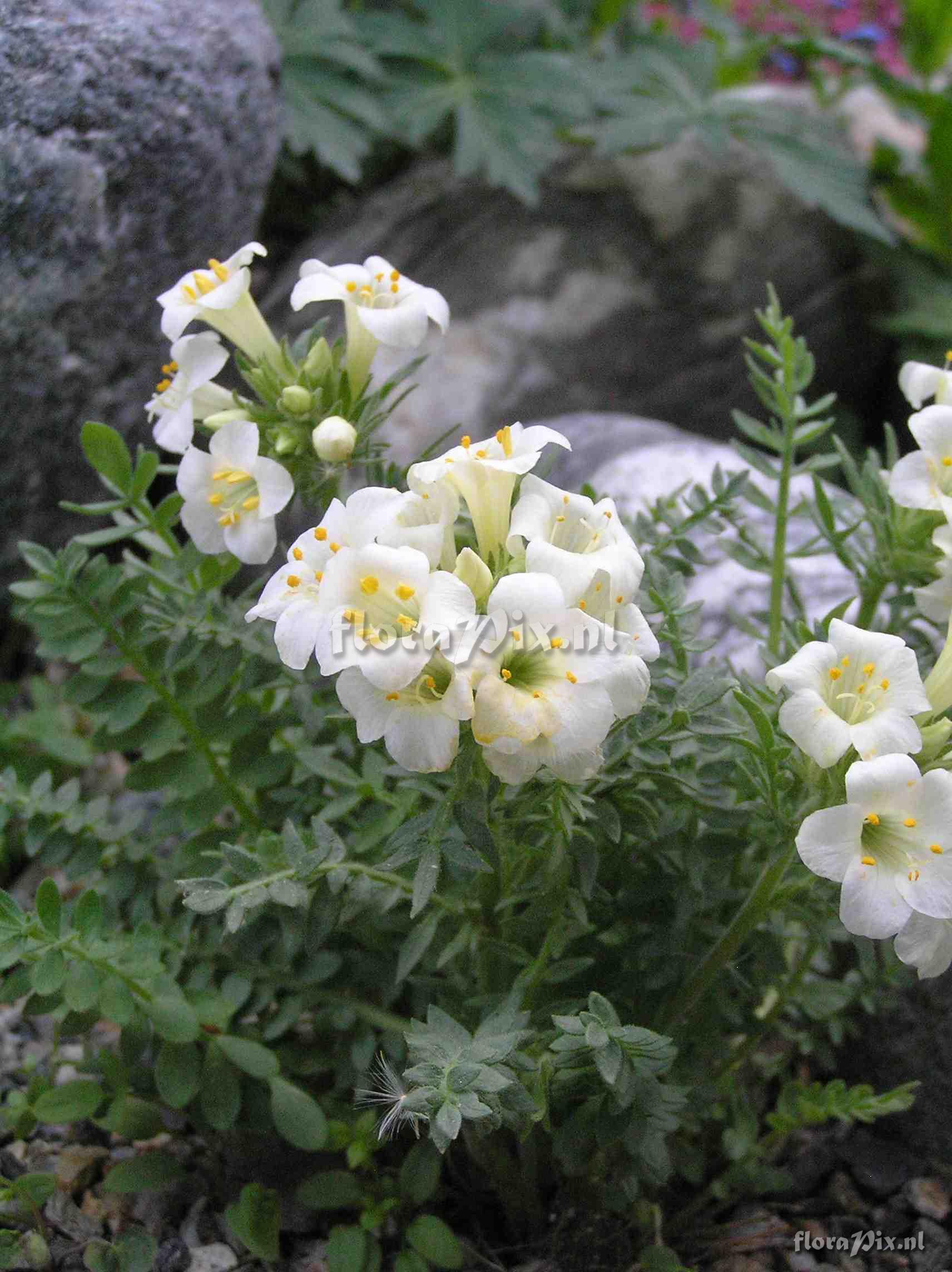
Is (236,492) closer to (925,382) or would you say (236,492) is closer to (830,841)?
(830,841)

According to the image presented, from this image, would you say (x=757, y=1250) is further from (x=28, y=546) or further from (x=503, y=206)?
(x=503, y=206)

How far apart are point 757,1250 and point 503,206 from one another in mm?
3156

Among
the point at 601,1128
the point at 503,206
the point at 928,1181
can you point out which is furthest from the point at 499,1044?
the point at 503,206

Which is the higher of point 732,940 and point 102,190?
point 102,190

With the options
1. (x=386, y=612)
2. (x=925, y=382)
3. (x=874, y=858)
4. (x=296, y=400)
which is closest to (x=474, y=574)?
(x=386, y=612)

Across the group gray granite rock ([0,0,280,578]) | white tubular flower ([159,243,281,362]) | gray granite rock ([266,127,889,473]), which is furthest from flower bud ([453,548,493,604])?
gray granite rock ([266,127,889,473])

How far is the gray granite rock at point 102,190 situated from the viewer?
2.25m

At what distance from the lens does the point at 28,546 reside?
188 cm

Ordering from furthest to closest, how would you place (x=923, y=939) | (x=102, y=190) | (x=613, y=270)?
(x=613, y=270) < (x=102, y=190) < (x=923, y=939)

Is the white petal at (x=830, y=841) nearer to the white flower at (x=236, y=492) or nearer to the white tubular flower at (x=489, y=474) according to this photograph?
the white tubular flower at (x=489, y=474)

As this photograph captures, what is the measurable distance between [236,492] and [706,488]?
4.53 feet

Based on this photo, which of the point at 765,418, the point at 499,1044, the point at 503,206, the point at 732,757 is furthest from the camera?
the point at 765,418

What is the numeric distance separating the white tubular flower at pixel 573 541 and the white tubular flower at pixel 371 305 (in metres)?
0.33

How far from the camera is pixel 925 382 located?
1.85m
